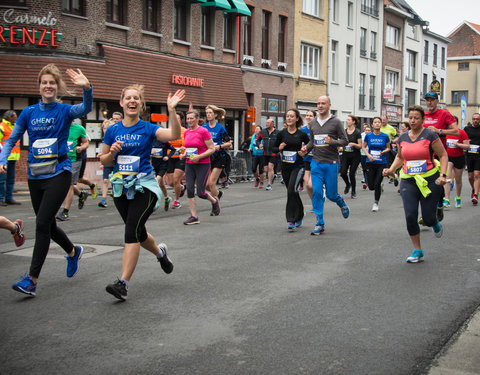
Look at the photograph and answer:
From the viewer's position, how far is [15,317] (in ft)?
16.6

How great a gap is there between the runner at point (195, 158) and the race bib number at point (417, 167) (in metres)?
3.89

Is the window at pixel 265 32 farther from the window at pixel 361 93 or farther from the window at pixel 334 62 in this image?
the window at pixel 361 93

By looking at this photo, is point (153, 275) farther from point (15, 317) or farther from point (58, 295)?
point (15, 317)

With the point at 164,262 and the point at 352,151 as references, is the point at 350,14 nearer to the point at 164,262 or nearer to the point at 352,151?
the point at 352,151

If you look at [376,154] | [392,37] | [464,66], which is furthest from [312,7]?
[464,66]

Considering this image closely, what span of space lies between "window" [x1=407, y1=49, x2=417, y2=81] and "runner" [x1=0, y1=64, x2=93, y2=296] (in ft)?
162

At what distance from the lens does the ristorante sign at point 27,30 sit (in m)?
19.5

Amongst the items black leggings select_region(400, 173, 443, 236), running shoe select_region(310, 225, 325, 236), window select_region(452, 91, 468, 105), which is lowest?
running shoe select_region(310, 225, 325, 236)

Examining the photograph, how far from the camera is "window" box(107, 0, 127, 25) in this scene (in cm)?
2315

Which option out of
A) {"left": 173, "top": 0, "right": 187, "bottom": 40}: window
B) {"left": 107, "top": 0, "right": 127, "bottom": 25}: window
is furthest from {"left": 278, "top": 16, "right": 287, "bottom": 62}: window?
{"left": 107, "top": 0, "right": 127, "bottom": 25}: window

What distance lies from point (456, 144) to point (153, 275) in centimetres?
868

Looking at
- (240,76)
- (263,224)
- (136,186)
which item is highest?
(240,76)

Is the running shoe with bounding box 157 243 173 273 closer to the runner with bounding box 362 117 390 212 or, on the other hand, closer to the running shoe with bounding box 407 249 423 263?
the running shoe with bounding box 407 249 423 263

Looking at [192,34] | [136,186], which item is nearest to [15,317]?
[136,186]
